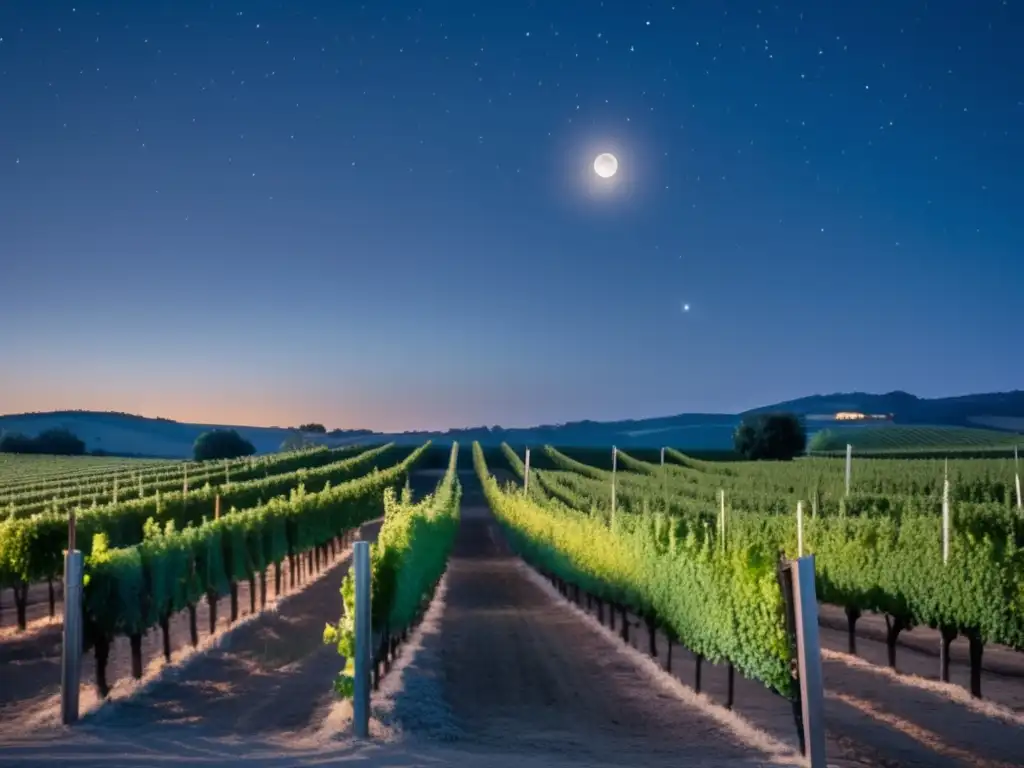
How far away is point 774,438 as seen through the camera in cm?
10356

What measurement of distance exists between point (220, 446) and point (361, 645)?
123 m

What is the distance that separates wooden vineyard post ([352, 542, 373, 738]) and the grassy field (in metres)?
98.6

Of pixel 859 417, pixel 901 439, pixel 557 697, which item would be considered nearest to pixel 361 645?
pixel 557 697

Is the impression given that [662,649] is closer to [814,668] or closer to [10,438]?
[814,668]

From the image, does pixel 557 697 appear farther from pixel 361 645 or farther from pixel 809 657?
pixel 809 657

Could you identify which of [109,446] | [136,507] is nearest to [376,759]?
[136,507]

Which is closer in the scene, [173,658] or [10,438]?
[173,658]

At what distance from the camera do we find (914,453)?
93.8 metres

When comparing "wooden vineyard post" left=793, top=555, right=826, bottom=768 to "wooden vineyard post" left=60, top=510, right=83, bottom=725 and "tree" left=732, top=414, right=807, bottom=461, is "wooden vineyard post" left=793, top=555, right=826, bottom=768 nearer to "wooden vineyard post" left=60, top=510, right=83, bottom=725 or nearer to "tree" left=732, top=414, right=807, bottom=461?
"wooden vineyard post" left=60, top=510, right=83, bottom=725

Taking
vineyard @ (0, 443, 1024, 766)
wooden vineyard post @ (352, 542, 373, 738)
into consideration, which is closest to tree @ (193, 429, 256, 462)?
vineyard @ (0, 443, 1024, 766)

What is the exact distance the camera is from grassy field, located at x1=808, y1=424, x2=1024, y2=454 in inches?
4225

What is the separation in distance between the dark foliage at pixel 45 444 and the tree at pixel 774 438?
264ft

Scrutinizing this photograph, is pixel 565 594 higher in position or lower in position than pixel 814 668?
lower

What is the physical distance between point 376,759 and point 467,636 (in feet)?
37.3
